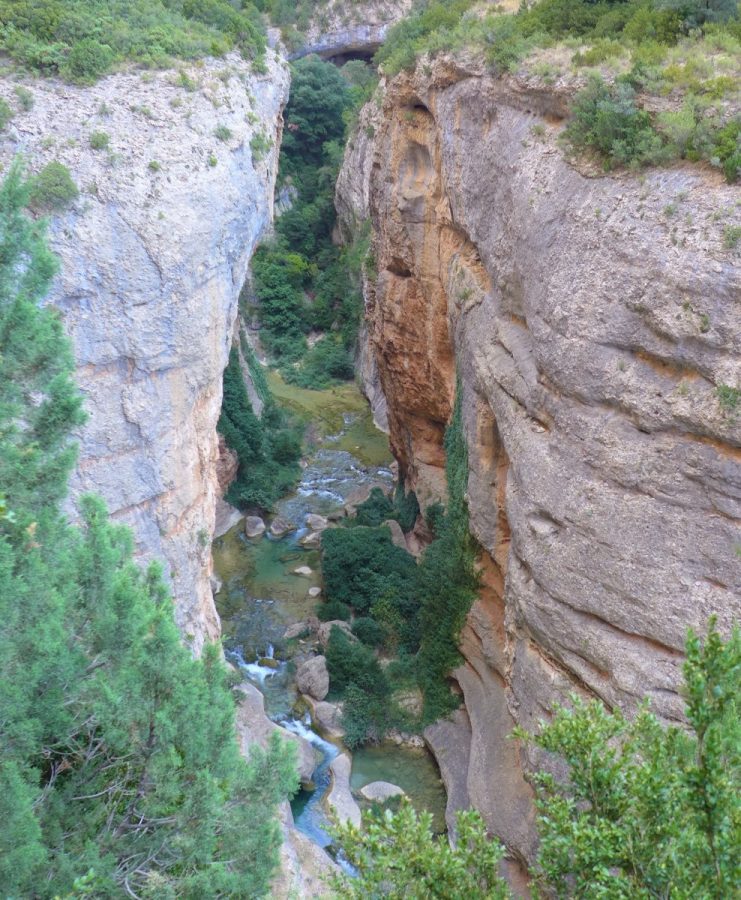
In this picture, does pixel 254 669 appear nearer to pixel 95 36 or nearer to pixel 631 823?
pixel 95 36

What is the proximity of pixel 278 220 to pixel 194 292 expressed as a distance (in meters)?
31.2

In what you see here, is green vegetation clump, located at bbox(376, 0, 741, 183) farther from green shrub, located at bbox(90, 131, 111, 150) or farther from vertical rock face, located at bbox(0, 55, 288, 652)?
green shrub, located at bbox(90, 131, 111, 150)

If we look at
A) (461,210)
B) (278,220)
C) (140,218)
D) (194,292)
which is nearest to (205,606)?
(194,292)

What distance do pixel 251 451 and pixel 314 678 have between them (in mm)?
10477

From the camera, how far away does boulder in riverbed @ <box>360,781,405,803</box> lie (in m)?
14.2

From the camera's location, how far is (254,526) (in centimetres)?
2377

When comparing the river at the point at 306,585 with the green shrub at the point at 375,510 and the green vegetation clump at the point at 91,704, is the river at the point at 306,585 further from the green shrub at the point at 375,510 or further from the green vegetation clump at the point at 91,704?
the green shrub at the point at 375,510

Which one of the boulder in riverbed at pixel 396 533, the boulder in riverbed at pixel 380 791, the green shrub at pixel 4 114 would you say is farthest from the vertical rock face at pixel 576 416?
the green shrub at pixel 4 114

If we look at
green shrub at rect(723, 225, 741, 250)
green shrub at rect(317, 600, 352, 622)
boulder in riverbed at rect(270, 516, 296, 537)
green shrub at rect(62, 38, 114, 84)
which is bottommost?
boulder in riverbed at rect(270, 516, 296, 537)

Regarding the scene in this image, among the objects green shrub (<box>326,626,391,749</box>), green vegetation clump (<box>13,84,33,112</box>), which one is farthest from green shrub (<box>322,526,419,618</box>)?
green vegetation clump (<box>13,84,33,112</box>)

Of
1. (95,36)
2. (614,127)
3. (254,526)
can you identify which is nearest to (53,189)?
(95,36)

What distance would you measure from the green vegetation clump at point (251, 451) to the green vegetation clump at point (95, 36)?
456 inches

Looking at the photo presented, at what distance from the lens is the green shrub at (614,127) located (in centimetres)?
1030

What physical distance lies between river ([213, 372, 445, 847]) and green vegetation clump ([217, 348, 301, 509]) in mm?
720
